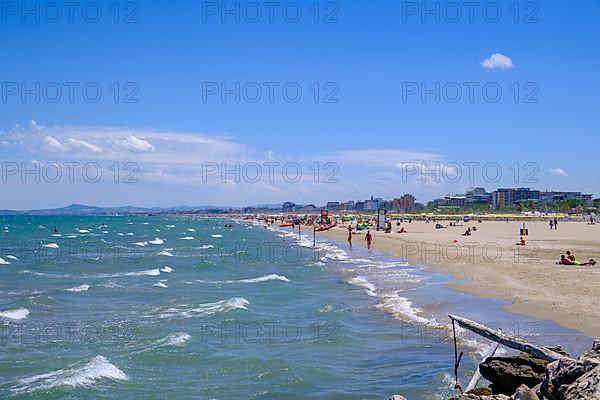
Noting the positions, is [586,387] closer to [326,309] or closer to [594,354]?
[594,354]

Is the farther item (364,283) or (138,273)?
(138,273)

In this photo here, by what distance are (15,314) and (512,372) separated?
19062 mm

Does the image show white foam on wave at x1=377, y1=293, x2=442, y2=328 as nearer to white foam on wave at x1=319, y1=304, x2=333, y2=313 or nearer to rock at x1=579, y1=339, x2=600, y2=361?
white foam on wave at x1=319, y1=304, x2=333, y2=313

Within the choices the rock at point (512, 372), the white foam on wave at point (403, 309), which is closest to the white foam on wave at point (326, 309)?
the white foam on wave at point (403, 309)

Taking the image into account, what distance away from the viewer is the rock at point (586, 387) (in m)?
6.70

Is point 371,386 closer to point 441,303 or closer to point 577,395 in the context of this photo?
point 577,395

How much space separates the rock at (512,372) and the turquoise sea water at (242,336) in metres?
2.08

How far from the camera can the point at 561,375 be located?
763 centimetres

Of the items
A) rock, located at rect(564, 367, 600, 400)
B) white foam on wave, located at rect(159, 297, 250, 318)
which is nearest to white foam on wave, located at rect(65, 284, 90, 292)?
white foam on wave, located at rect(159, 297, 250, 318)

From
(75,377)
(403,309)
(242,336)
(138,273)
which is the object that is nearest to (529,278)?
(403,309)

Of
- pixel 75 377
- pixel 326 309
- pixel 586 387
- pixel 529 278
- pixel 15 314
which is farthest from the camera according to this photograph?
pixel 529 278

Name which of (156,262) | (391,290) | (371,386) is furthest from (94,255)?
(371,386)

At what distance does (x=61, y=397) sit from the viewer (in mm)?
12992

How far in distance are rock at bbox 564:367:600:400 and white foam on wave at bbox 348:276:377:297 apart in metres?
18.4
